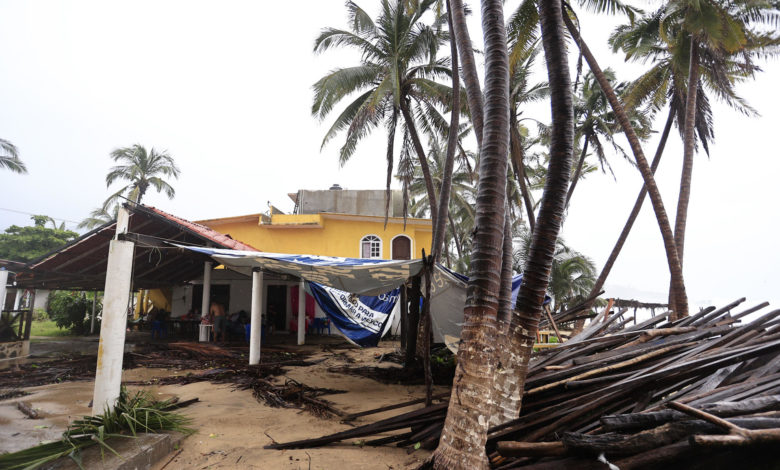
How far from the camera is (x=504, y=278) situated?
173 inches

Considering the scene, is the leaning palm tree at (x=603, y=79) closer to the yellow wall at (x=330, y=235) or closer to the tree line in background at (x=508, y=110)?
the tree line in background at (x=508, y=110)

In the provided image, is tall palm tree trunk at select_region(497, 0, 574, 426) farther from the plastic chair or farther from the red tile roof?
the plastic chair

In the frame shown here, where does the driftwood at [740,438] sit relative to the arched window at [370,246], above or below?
below

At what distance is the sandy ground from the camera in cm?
372

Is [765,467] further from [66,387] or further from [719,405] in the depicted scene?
[66,387]

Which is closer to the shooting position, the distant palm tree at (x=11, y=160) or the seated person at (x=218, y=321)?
the seated person at (x=218, y=321)

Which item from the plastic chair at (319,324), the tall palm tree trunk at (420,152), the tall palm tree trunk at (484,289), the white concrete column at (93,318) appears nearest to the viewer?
the tall palm tree trunk at (484,289)

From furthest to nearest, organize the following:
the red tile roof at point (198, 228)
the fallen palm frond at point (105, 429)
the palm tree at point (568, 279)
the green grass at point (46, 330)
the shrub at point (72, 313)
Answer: the palm tree at point (568, 279)
the green grass at point (46, 330)
the shrub at point (72, 313)
the red tile roof at point (198, 228)
the fallen palm frond at point (105, 429)

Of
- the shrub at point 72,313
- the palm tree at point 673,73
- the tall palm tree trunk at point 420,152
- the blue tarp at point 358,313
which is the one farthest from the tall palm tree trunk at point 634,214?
the shrub at point 72,313

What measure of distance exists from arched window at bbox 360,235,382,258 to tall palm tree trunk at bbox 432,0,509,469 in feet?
45.9

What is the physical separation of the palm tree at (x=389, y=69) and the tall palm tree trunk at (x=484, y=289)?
7099 mm

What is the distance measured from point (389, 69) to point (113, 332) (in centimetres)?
958

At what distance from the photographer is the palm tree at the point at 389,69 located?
10805 millimetres

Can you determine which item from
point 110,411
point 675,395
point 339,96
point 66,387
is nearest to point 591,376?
point 675,395
